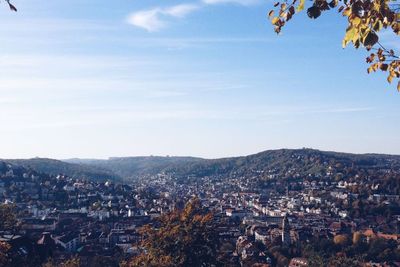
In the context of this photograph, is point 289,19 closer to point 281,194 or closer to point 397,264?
point 397,264

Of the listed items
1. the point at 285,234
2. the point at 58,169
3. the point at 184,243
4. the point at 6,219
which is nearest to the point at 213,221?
the point at 184,243

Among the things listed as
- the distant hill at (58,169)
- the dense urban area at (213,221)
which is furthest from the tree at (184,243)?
the distant hill at (58,169)

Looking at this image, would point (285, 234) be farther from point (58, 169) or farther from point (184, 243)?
point (58, 169)

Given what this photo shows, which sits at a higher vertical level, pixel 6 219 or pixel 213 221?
pixel 213 221

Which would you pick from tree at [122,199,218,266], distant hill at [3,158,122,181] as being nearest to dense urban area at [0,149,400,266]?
tree at [122,199,218,266]

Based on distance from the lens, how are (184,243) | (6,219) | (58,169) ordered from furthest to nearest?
A: 1. (58,169)
2. (6,219)
3. (184,243)

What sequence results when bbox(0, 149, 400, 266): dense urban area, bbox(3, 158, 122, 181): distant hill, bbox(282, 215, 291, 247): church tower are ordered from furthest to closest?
bbox(3, 158, 122, 181): distant hill < bbox(282, 215, 291, 247): church tower < bbox(0, 149, 400, 266): dense urban area

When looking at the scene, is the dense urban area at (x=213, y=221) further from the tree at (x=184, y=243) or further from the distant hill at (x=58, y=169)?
the distant hill at (x=58, y=169)

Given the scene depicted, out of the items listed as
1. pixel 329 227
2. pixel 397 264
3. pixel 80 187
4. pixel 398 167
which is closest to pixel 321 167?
pixel 398 167

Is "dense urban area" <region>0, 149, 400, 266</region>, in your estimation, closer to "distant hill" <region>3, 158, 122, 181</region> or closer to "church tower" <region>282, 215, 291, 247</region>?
"church tower" <region>282, 215, 291, 247</region>
